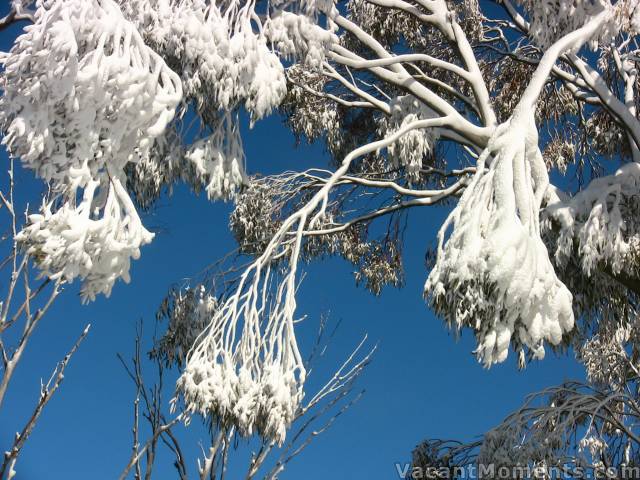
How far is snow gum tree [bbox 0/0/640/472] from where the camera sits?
4.10 metres

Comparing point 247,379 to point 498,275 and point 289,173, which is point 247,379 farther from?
point 289,173

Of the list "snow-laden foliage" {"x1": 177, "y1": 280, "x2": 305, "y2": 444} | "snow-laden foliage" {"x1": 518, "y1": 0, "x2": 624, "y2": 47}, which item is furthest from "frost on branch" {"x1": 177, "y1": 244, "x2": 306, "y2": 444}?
"snow-laden foliage" {"x1": 518, "y1": 0, "x2": 624, "y2": 47}

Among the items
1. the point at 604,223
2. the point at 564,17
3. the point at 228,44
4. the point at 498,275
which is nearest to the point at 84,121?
the point at 228,44

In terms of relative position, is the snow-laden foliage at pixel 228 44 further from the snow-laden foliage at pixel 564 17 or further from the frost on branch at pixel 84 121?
the snow-laden foliage at pixel 564 17

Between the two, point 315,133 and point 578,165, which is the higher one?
point 315,133

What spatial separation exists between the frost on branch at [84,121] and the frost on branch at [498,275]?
149cm

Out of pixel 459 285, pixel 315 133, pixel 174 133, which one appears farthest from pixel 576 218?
pixel 315 133

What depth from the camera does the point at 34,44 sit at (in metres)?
4.04

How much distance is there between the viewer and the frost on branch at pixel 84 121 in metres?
4.05

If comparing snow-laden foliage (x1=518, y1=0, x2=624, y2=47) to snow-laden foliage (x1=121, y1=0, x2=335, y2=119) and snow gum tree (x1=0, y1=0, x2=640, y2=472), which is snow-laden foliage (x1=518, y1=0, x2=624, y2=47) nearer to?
snow gum tree (x1=0, y1=0, x2=640, y2=472)

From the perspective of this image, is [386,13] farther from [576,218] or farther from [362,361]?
[362,361]

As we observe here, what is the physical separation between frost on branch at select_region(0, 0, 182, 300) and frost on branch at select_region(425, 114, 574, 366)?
1.49 metres

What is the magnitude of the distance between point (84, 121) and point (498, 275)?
2.02 meters

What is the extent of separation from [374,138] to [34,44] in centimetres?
499
